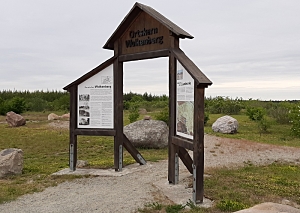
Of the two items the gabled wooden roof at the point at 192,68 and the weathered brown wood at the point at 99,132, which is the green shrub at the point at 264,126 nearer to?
the weathered brown wood at the point at 99,132

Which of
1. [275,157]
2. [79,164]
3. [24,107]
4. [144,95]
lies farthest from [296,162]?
[144,95]

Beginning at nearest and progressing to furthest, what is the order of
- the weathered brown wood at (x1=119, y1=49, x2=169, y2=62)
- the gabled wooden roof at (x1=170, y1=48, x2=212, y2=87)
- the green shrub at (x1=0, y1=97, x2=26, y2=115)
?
the gabled wooden roof at (x1=170, y1=48, x2=212, y2=87), the weathered brown wood at (x1=119, y1=49, x2=169, y2=62), the green shrub at (x1=0, y1=97, x2=26, y2=115)

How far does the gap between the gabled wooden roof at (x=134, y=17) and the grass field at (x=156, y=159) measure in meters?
3.02

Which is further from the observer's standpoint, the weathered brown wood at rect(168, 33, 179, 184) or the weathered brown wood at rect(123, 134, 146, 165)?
the weathered brown wood at rect(123, 134, 146, 165)

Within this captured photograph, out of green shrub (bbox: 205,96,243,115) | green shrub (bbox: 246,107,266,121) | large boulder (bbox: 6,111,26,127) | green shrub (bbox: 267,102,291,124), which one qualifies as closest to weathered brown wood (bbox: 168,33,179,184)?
green shrub (bbox: 246,107,266,121)

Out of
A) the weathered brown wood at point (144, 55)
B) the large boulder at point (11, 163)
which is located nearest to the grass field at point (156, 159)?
the large boulder at point (11, 163)

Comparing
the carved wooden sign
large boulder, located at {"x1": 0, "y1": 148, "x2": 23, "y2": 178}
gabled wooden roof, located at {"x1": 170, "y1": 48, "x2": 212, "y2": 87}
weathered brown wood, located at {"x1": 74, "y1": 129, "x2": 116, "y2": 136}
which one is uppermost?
the carved wooden sign

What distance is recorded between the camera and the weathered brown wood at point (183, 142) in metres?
5.99

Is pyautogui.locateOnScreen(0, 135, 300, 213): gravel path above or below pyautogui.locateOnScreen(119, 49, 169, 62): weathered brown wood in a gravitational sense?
below

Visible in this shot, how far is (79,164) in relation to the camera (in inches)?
364

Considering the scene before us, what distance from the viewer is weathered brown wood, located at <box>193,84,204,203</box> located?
5688 millimetres

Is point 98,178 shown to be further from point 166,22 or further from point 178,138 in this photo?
point 166,22

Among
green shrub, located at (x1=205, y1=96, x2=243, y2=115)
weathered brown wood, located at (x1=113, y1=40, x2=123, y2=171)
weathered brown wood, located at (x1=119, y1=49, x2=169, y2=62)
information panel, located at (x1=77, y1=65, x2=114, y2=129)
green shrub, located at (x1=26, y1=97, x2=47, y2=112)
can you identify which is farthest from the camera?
green shrub, located at (x1=26, y1=97, x2=47, y2=112)

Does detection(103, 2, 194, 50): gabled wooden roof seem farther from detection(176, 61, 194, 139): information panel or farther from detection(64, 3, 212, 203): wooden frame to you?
detection(176, 61, 194, 139): information panel
